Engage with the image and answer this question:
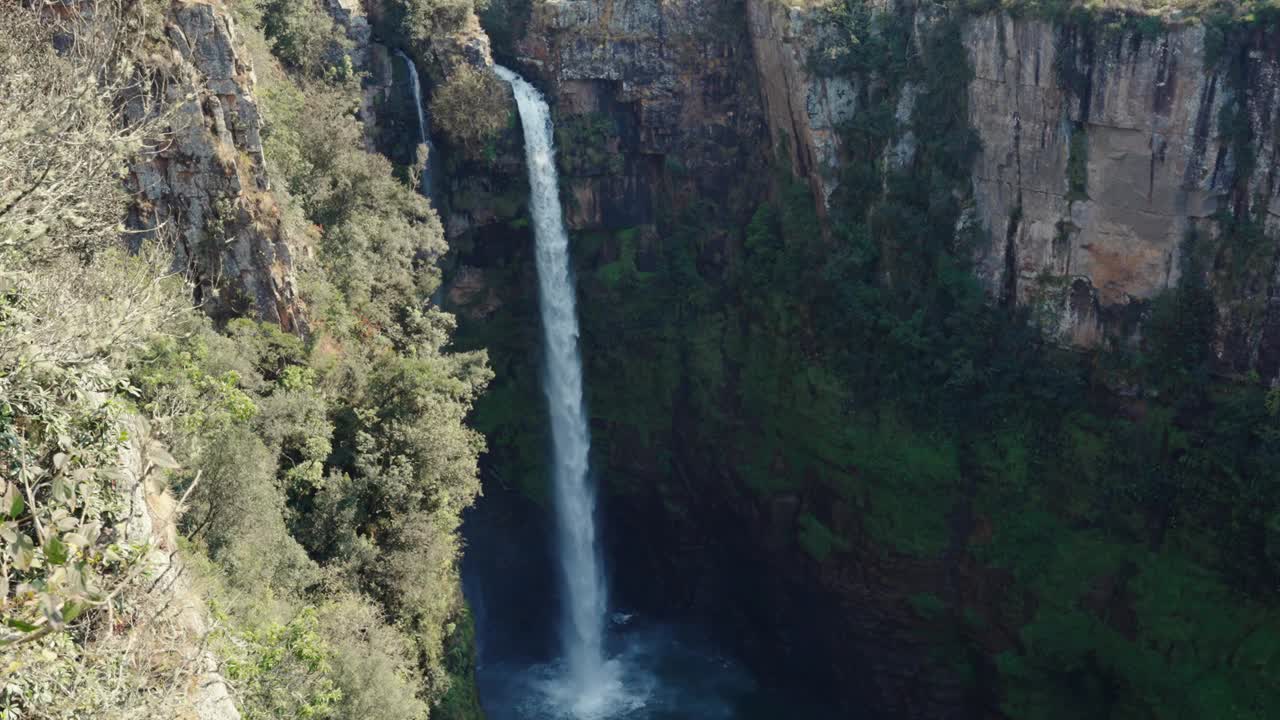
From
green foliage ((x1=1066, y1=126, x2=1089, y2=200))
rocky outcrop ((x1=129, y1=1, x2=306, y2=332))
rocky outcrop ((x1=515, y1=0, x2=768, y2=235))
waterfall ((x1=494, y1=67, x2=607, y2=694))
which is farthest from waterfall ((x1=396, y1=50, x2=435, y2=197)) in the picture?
green foliage ((x1=1066, y1=126, x2=1089, y2=200))

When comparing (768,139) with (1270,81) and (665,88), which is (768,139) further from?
(1270,81)

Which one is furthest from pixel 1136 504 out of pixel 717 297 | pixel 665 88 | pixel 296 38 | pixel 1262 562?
pixel 296 38

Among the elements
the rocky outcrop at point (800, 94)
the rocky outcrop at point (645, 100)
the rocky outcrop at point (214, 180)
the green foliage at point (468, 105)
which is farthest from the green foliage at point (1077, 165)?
the rocky outcrop at point (214, 180)

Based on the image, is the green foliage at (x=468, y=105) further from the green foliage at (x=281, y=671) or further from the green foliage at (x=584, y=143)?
the green foliage at (x=281, y=671)

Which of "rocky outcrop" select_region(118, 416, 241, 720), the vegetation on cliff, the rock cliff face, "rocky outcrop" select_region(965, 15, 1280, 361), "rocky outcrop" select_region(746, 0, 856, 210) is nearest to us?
the vegetation on cliff

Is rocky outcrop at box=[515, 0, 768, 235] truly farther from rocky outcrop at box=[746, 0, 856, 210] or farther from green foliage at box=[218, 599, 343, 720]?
green foliage at box=[218, 599, 343, 720]

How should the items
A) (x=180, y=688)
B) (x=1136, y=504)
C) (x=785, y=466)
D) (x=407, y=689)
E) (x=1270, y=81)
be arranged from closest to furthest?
(x=180, y=688), (x=407, y=689), (x=1270, y=81), (x=1136, y=504), (x=785, y=466)

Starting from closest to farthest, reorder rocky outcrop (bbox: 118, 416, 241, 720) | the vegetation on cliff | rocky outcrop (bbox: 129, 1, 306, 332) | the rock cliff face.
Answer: the vegetation on cliff, rocky outcrop (bbox: 118, 416, 241, 720), rocky outcrop (bbox: 129, 1, 306, 332), the rock cliff face
